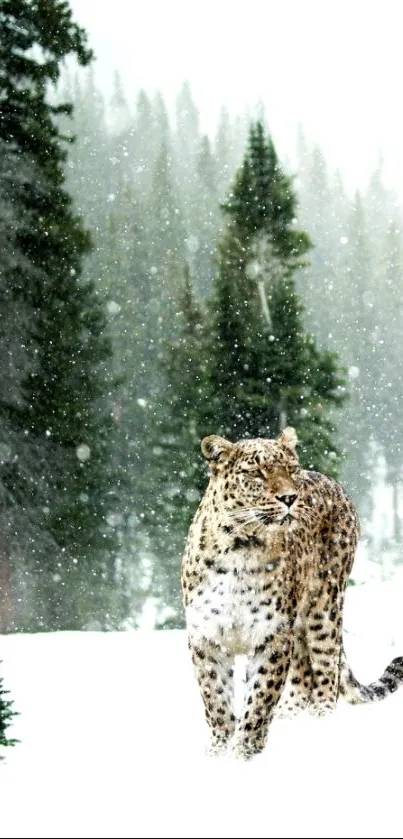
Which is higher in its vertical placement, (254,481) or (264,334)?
(264,334)

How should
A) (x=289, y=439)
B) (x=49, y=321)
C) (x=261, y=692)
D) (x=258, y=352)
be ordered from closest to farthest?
(x=261, y=692)
(x=289, y=439)
(x=258, y=352)
(x=49, y=321)

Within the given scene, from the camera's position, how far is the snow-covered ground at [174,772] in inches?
222

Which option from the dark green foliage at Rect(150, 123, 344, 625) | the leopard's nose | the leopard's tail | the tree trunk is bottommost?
the leopard's tail

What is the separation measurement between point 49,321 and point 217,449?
14.7 metres

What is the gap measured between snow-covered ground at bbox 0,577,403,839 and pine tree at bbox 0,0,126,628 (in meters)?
9.55

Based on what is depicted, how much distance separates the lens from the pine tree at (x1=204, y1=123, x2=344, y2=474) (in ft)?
63.2

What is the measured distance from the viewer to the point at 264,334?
20062 millimetres

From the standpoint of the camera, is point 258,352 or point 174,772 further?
point 258,352

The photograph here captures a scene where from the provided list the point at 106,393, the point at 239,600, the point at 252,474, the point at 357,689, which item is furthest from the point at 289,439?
the point at 106,393

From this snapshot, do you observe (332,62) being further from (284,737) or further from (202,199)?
(284,737)

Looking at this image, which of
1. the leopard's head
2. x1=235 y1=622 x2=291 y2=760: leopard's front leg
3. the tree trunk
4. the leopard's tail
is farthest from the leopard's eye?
the tree trunk

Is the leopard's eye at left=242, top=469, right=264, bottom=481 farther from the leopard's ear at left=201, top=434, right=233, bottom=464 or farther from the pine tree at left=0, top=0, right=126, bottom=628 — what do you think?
the pine tree at left=0, top=0, right=126, bottom=628

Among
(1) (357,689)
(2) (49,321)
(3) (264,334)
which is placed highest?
(2) (49,321)

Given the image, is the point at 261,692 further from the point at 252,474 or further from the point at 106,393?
the point at 106,393
